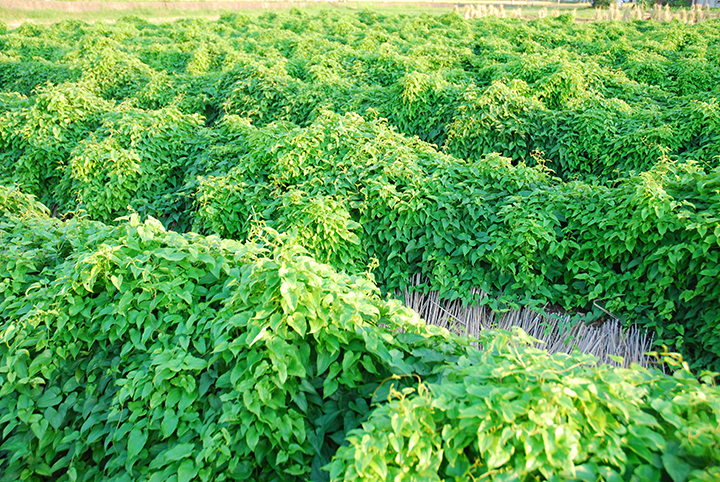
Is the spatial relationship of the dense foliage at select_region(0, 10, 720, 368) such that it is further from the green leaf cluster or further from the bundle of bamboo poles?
the green leaf cluster

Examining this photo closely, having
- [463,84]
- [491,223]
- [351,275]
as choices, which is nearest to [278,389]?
[351,275]

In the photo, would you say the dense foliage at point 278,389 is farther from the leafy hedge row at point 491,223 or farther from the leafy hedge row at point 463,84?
the leafy hedge row at point 463,84

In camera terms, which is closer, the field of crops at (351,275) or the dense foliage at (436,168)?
the field of crops at (351,275)

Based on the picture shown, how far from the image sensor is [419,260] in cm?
485

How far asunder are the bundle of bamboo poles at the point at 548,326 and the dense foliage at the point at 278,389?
5.27 ft

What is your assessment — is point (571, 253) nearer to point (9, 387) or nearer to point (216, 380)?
point (216, 380)

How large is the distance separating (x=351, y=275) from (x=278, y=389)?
209cm

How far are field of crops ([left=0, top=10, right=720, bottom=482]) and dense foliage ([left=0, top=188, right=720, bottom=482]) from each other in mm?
14

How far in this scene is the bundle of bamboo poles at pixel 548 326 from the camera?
159 inches

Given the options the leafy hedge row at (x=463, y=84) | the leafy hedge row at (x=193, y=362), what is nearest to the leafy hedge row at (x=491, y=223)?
the leafy hedge row at (x=193, y=362)

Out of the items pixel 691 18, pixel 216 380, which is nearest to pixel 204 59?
pixel 216 380

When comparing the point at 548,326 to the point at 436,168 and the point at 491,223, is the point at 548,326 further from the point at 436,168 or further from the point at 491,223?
the point at 436,168

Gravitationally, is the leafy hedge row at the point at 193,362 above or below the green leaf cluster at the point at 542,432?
below

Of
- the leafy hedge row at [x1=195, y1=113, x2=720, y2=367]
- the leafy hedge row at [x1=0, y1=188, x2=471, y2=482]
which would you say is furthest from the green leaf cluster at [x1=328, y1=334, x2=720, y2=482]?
the leafy hedge row at [x1=195, y1=113, x2=720, y2=367]
